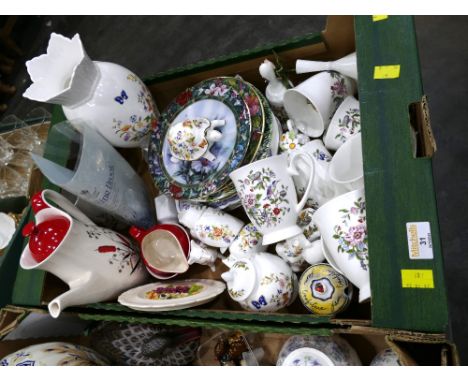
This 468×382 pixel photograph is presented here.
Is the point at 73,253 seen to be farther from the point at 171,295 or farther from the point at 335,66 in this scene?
the point at 335,66

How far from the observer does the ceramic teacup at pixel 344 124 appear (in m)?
0.93

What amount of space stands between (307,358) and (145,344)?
41cm

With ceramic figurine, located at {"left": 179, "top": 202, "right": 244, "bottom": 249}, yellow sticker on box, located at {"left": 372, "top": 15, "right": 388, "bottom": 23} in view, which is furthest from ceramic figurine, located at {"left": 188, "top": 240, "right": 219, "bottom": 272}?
yellow sticker on box, located at {"left": 372, "top": 15, "right": 388, "bottom": 23}

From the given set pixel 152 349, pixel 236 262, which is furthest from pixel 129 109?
pixel 152 349

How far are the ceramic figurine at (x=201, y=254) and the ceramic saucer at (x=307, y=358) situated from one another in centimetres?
29

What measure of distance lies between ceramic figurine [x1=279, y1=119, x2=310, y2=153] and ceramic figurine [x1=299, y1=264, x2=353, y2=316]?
0.89ft

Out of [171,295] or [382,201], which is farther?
[171,295]

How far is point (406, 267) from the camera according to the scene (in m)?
0.65

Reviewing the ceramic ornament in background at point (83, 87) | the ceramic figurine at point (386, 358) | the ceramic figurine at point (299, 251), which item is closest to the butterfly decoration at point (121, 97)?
the ceramic ornament in background at point (83, 87)

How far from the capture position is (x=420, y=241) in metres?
0.65

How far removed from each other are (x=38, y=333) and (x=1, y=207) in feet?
1.66

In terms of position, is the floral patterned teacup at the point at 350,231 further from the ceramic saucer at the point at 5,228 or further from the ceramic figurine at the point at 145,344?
the ceramic saucer at the point at 5,228

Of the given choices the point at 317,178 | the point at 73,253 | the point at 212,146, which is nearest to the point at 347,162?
the point at 317,178

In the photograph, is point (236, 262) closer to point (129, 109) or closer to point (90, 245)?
point (90, 245)
